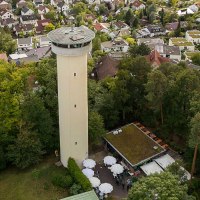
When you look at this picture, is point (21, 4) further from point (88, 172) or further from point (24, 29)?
point (88, 172)

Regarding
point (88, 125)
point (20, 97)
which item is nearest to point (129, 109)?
point (88, 125)

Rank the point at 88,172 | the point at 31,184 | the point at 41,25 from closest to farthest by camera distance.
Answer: the point at 31,184 < the point at 88,172 < the point at 41,25

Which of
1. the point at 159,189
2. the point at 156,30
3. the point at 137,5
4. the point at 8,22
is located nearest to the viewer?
the point at 159,189

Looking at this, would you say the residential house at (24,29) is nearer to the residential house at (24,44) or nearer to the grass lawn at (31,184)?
the residential house at (24,44)

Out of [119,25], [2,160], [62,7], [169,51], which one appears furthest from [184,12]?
[2,160]

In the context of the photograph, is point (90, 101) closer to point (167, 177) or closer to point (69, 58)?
point (69, 58)

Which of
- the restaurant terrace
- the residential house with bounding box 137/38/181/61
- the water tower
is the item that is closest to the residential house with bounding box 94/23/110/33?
the residential house with bounding box 137/38/181/61
